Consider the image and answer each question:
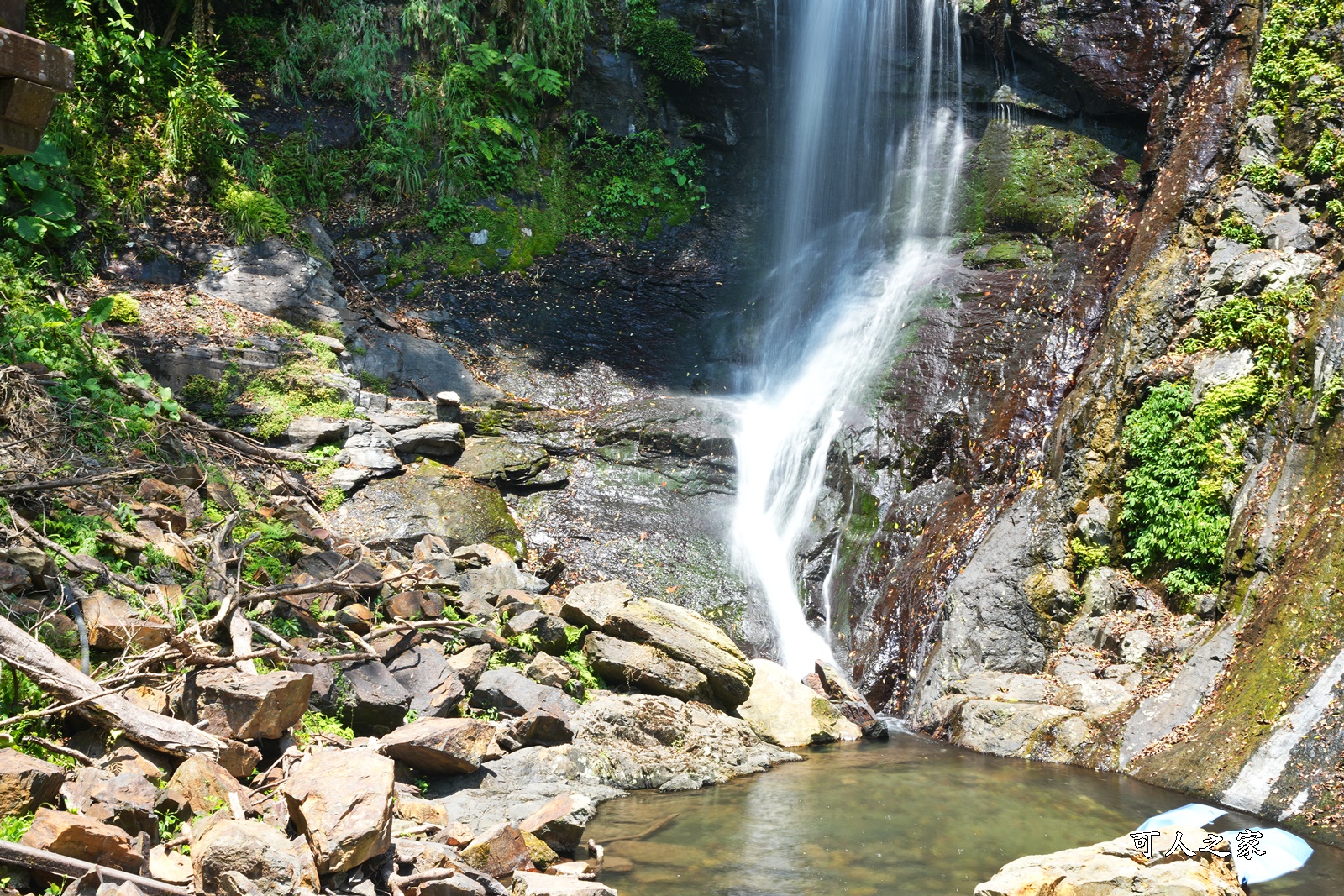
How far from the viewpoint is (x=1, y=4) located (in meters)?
3.99

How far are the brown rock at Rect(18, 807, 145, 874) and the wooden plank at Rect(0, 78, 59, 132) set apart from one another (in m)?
2.95

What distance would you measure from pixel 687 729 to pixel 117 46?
37.1 ft

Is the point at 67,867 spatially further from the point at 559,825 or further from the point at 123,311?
the point at 123,311

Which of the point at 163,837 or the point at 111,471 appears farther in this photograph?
the point at 111,471

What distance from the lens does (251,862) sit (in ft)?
11.1

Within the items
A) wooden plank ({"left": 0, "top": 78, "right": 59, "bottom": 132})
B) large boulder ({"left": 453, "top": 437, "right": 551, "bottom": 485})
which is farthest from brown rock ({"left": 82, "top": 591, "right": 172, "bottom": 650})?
large boulder ({"left": 453, "top": 437, "right": 551, "bottom": 485})

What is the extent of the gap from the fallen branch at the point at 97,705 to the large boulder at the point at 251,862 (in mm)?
1034

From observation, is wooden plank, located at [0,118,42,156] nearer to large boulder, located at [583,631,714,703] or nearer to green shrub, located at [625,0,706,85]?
large boulder, located at [583,631,714,703]

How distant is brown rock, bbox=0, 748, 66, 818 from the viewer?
11.6ft

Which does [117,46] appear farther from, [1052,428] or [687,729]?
[1052,428]

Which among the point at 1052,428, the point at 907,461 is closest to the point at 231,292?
the point at 907,461

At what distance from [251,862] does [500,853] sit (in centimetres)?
139

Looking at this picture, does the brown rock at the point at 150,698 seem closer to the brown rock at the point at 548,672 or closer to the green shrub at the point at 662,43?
the brown rock at the point at 548,672

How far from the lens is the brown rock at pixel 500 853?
442cm
